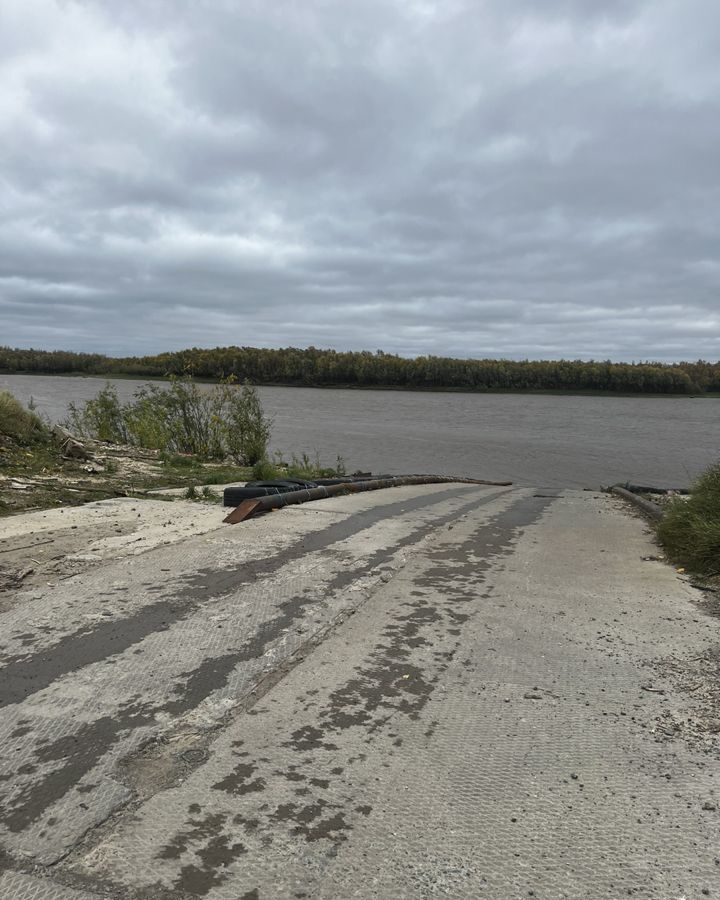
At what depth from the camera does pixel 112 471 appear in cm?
1051

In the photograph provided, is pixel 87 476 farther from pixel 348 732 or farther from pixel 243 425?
pixel 348 732

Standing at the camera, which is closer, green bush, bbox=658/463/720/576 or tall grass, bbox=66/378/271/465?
green bush, bbox=658/463/720/576

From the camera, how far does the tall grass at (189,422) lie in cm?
1691

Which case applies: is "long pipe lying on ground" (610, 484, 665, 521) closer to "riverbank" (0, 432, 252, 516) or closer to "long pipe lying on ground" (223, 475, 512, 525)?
"long pipe lying on ground" (223, 475, 512, 525)

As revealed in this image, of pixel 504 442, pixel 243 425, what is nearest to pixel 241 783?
pixel 243 425

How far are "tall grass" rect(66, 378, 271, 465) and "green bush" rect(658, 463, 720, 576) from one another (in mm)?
10823

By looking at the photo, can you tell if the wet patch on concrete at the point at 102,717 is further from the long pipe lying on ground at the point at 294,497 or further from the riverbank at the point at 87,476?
the riverbank at the point at 87,476

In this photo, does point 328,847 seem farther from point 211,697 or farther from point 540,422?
point 540,422

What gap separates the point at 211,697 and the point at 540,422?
55.6m

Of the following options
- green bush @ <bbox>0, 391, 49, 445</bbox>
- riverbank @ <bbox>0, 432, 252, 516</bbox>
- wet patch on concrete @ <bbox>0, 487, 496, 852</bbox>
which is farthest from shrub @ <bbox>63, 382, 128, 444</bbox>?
wet patch on concrete @ <bbox>0, 487, 496, 852</bbox>

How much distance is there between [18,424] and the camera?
10.9m

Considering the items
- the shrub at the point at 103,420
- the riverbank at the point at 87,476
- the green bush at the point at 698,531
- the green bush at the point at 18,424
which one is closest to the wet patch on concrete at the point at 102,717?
the green bush at the point at 698,531

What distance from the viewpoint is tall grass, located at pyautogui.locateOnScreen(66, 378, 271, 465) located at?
16.9 metres

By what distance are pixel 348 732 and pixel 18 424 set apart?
10.2m
